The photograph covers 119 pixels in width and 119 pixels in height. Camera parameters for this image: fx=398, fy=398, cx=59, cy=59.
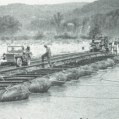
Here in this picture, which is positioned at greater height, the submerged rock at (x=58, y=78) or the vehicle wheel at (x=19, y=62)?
the vehicle wheel at (x=19, y=62)

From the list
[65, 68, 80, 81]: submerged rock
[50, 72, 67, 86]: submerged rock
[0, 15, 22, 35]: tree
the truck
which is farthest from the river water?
[0, 15, 22, 35]: tree

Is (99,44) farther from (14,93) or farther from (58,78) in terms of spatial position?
(14,93)

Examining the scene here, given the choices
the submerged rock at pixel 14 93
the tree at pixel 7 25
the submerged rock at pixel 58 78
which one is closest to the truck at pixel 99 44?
the submerged rock at pixel 58 78

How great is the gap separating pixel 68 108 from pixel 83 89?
6.66 m

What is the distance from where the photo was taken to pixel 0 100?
19219mm

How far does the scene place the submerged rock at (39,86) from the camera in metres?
21.9

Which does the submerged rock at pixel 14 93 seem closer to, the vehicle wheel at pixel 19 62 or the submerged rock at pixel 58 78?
the submerged rock at pixel 58 78

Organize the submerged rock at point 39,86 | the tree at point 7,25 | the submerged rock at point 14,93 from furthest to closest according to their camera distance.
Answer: the tree at point 7,25 < the submerged rock at point 39,86 < the submerged rock at point 14,93

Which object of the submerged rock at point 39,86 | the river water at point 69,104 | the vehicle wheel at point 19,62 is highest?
the vehicle wheel at point 19,62

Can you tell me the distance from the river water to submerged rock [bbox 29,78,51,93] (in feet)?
1.21

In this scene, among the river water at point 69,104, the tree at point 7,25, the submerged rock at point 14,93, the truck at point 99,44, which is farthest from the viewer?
the tree at point 7,25

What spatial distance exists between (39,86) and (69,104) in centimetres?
328

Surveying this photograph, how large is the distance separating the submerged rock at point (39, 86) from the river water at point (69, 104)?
14.5 inches

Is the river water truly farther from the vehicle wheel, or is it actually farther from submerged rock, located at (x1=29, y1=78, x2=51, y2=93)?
the vehicle wheel
